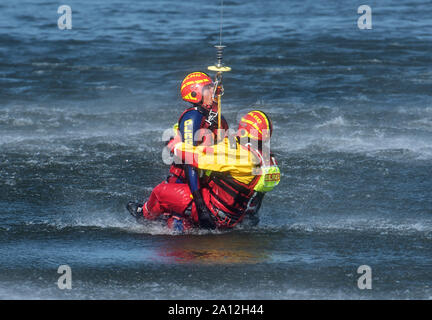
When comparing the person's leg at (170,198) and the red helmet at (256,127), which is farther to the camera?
the person's leg at (170,198)

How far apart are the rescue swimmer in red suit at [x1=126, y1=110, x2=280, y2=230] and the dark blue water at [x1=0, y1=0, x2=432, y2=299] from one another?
33cm

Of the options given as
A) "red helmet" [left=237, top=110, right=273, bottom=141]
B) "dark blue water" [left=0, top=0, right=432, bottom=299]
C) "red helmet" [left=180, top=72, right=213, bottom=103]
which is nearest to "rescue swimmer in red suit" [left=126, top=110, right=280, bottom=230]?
"red helmet" [left=237, top=110, right=273, bottom=141]

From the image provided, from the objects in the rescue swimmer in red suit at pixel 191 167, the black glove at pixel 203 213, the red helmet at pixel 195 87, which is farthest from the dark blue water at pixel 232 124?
the red helmet at pixel 195 87

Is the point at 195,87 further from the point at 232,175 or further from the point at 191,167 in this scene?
the point at 232,175

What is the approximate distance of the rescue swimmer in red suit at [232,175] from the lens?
7.77 m

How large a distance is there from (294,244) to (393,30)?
15.9 metres

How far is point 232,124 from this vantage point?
46.0ft

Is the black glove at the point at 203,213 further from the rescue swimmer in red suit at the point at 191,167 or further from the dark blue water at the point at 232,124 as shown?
the dark blue water at the point at 232,124

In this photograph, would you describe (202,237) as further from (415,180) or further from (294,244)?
(415,180)

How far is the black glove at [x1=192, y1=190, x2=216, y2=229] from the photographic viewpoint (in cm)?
812

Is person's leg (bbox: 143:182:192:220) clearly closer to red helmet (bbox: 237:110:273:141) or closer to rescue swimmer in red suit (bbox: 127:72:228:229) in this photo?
rescue swimmer in red suit (bbox: 127:72:228:229)

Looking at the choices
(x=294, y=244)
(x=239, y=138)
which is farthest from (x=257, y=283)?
(x=239, y=138)

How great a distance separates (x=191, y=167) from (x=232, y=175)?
46 cm

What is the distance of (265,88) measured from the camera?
16.8m
